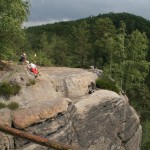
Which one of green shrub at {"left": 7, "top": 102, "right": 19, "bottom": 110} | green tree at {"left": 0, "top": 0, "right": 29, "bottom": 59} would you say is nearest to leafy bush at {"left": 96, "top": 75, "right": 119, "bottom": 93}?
green tree at {"left": 0, "top": 0, "right": 29, "bottom": 59}

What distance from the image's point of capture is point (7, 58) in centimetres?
2933

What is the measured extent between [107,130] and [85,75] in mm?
5623

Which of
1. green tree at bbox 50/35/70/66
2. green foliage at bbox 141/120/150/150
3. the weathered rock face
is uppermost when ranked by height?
the weathered rock face

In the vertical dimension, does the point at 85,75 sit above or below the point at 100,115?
above

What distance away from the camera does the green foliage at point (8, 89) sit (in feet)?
83.0

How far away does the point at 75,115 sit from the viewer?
1088 inches

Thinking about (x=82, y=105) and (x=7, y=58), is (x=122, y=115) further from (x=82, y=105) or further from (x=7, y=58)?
(x=7, y=58)

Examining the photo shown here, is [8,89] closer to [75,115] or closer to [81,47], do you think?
[75,115]

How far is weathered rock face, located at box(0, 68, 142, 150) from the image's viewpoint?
24109mm

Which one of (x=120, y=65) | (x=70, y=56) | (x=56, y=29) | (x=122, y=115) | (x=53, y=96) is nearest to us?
(x=53, y=96)

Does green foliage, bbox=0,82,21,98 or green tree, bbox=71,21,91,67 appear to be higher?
green foliage, bbox=0,82,21,98

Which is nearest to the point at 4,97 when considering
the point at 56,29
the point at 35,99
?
the point at 35,99

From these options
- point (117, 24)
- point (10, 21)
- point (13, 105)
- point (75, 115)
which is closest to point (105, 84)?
point (75, 115)

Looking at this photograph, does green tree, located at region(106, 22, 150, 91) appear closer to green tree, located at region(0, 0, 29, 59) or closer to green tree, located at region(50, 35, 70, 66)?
green tree, located at region(50, 35, 70, 66)
